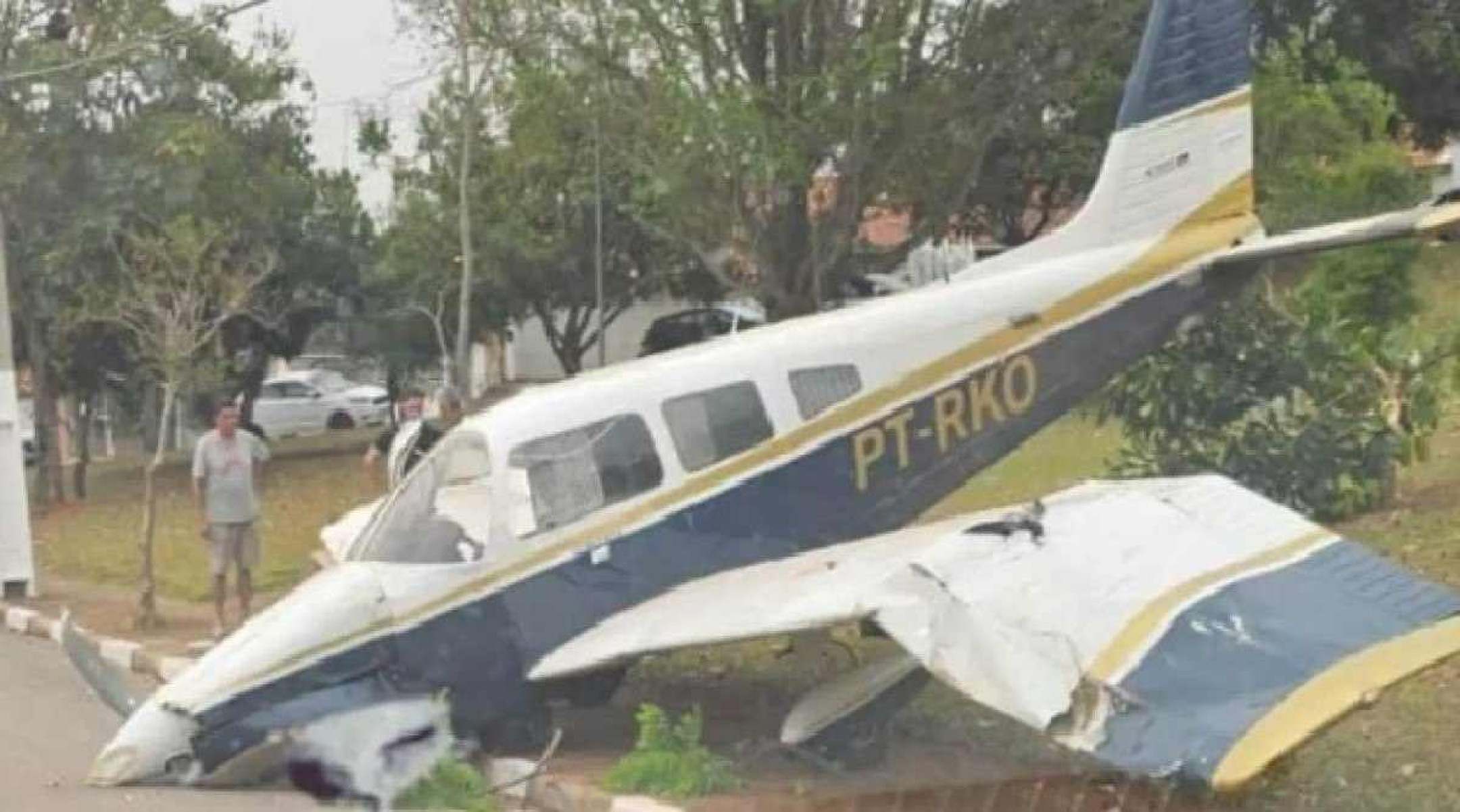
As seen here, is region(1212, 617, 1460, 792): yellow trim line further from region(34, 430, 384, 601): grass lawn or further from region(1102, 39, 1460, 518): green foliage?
region(34, 430, 384, 601): grass lawn

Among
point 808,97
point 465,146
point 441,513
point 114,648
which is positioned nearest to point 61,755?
point 441,513

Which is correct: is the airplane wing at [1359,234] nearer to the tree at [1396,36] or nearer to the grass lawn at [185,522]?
the grass lawn at [185,522]

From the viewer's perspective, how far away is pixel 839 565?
1178 cm

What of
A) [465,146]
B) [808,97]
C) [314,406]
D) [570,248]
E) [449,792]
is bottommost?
[314,406]

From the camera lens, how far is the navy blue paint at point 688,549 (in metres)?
12.0

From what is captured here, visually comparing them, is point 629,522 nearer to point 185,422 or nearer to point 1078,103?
point 1078,103

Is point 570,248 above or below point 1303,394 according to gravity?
above

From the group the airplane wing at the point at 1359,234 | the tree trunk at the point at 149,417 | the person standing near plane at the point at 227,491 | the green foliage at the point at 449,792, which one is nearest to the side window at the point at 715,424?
the green foliage at the point at 449,792

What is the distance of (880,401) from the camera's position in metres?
13.5

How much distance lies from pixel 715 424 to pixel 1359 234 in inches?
149

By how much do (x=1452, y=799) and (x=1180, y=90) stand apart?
6904 mm

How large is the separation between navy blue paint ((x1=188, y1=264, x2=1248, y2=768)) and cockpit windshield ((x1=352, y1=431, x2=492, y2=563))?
0.35m

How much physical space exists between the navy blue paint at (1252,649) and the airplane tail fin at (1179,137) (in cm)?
509

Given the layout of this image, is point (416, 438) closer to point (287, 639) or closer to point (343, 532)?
point (343, 532)
